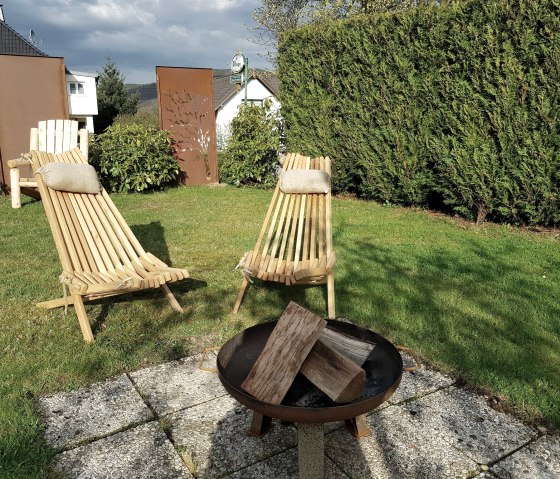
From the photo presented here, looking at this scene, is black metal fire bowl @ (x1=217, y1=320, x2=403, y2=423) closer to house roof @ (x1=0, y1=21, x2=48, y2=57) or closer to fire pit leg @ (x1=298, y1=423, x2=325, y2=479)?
fire pit leg @ (x1=298, y1=423, x2=325, y2=479)

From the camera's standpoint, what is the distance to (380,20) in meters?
7.43

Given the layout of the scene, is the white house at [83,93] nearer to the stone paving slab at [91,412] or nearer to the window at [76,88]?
the window at [76,88]

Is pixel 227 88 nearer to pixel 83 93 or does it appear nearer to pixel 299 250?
pixel 83 93

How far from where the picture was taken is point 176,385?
271 centimetres

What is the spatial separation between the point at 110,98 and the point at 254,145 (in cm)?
2336

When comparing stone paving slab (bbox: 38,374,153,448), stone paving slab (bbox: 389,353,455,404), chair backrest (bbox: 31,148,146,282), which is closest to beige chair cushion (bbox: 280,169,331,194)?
chair backrest (bbox: 31,148,146,282)

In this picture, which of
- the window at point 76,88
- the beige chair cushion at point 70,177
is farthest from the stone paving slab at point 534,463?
the window at point 76,88

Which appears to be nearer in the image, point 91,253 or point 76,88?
point 91,253

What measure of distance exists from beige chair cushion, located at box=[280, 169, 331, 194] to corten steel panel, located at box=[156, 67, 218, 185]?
21.1ft

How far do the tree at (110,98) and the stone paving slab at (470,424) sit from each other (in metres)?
29.7

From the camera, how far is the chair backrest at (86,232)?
344 cm

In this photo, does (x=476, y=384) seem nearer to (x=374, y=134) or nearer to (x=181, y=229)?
(x=181, y=229)

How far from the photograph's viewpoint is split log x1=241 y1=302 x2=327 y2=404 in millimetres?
1635

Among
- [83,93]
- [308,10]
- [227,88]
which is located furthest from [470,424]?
[227,88]
